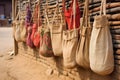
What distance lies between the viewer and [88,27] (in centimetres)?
370

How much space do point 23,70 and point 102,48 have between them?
127 inches

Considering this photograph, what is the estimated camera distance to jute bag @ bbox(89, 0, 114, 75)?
332 cm

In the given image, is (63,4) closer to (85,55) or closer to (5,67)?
(85,55)

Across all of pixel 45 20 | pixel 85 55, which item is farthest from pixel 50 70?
Answer: pixel 85 55

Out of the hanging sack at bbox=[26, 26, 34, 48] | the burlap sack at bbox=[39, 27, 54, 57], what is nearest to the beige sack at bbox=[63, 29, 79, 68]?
the burlap sack at bbox=[39, 27, 54, 57]

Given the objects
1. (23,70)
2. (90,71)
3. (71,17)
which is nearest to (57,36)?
(71,17)

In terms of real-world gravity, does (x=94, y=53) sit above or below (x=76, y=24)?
below

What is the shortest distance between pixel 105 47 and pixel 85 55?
41 centimetres

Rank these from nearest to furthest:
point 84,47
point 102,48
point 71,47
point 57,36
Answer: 1. point 102,48
2. point 84,47
3. point 71,47
4. point 57,36

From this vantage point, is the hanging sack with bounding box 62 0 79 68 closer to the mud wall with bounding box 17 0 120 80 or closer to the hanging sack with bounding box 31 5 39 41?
the mud wall with bounding box 17 0 120 80

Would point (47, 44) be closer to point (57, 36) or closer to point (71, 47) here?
point (57, 36)

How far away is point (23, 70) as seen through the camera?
20.3 ft

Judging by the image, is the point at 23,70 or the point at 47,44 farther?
the point at 23,70

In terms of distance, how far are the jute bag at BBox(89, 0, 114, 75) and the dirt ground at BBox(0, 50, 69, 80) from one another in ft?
5.25
